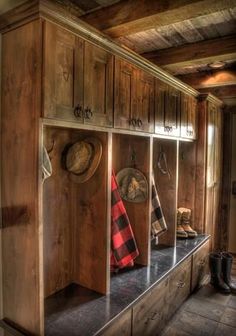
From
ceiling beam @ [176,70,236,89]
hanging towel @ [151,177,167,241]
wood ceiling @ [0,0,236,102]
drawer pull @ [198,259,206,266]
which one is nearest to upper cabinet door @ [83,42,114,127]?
wood ceiling @ [0,0,236,102]

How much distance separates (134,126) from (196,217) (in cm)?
182

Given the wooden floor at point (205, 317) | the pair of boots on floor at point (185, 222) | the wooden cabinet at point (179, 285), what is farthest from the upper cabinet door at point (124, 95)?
the wooden floor at point (205, 317)

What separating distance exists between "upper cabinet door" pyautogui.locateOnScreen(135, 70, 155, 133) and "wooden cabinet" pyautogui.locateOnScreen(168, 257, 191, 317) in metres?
1.28

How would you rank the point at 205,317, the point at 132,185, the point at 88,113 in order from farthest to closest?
the point at 205,317, the point at 132,185, the point at 88,113

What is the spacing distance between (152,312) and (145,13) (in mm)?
2033

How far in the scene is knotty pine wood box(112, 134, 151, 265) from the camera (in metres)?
2.35

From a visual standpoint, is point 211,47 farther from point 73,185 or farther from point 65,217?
point 65,217

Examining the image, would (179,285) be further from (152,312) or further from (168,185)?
(168,185)

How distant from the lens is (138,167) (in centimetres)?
239

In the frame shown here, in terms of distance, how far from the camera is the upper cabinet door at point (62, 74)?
4.48ft

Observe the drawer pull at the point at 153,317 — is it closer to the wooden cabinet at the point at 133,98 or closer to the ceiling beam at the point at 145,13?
the wooden cabinet at the point at 133,98

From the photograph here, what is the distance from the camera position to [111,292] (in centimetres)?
191

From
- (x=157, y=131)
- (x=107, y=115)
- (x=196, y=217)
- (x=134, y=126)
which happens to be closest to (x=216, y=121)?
(x=196, y=217)

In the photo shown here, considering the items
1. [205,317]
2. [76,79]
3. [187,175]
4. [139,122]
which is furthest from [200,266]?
[76,79]
